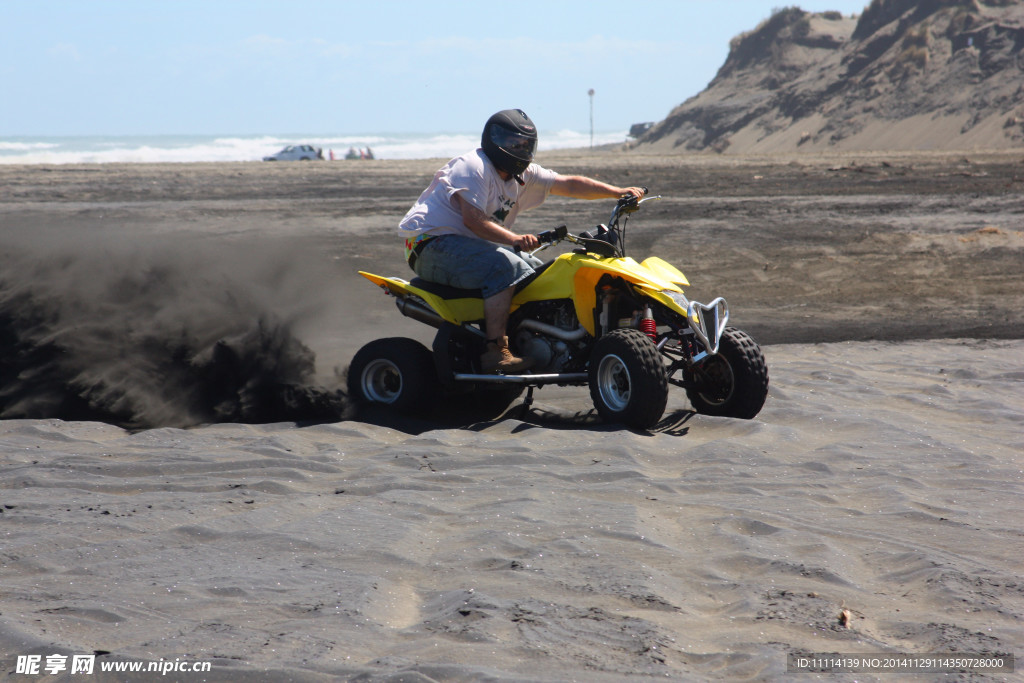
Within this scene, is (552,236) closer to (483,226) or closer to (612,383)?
(483,226)

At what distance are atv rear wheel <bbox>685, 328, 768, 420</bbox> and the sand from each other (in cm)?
17

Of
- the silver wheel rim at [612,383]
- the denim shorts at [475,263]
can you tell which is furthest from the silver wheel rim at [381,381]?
the silver wheel rim at [612,383]

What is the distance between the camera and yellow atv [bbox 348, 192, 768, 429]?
6129 mm

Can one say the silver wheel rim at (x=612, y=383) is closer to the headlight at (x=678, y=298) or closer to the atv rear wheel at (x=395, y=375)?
the headlight at (x=678, y=298)

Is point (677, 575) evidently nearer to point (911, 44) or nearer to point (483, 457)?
point (483, 457)

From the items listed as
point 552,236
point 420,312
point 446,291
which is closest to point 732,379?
point 552,236

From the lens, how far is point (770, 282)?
497 inches

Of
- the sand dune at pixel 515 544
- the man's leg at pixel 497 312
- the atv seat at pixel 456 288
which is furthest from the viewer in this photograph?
the atv seat at pixel 456 288

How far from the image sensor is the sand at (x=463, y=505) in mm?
3301

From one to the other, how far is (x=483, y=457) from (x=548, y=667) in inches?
94.0

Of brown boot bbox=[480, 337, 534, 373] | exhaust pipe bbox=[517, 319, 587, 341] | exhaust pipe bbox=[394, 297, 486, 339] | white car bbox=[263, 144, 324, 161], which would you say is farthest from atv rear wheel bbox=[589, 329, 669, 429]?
white car bbox=[263, 144, 324, 161]

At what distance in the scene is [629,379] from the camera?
599cm

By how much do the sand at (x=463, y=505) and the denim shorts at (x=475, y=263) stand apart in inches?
38.8

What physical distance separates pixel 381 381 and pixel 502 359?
105cm
